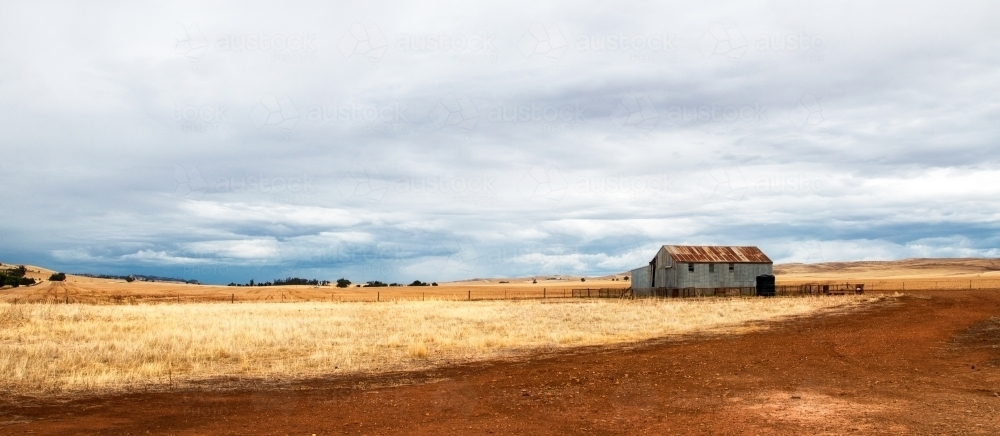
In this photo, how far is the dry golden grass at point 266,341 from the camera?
1773 centimetres

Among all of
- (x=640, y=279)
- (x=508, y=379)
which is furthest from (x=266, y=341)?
(x=640, y=279)

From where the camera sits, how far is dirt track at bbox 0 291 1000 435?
10945 mm

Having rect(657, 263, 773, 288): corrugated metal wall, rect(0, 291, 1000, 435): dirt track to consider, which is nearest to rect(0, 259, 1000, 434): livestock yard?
rect(0, 291, 1000, 435): dirt track

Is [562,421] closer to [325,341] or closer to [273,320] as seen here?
[325,341]

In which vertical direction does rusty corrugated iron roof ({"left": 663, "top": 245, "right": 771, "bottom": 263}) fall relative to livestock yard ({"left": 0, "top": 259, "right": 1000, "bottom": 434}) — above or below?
above

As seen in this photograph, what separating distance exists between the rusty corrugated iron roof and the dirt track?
50.2 m

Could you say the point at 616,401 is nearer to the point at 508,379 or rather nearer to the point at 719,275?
the point at 508,379

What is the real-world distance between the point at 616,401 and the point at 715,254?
6261 centimetres

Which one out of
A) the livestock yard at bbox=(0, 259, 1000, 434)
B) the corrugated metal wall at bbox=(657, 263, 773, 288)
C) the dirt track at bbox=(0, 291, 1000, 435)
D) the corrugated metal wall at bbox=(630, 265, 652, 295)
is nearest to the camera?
the dirt track at bbox=(0, 291, 1000, 435)

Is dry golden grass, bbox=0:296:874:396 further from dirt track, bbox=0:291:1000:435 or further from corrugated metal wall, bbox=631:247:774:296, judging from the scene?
corrugated metal wall, bbox=631:247:774:296

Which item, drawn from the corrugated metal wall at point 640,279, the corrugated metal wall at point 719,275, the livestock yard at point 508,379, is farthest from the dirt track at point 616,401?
the corrugated metal wall at point 640,279

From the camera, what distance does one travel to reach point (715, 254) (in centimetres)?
Answer: 7206

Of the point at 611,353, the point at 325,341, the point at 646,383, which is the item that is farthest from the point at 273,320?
the point at 646,383

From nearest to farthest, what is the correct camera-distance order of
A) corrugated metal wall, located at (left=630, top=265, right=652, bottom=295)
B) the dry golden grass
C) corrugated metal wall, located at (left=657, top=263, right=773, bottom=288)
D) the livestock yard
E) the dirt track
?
1. the dirt track
2. the livestock yard
3. the dry golden grass
4. corrugated metal wall, located at (left=657, top=263, right=773, bottom=288)
5. corrugated metal wall, located at (left=630, top=265, right=652, bottom=295)
